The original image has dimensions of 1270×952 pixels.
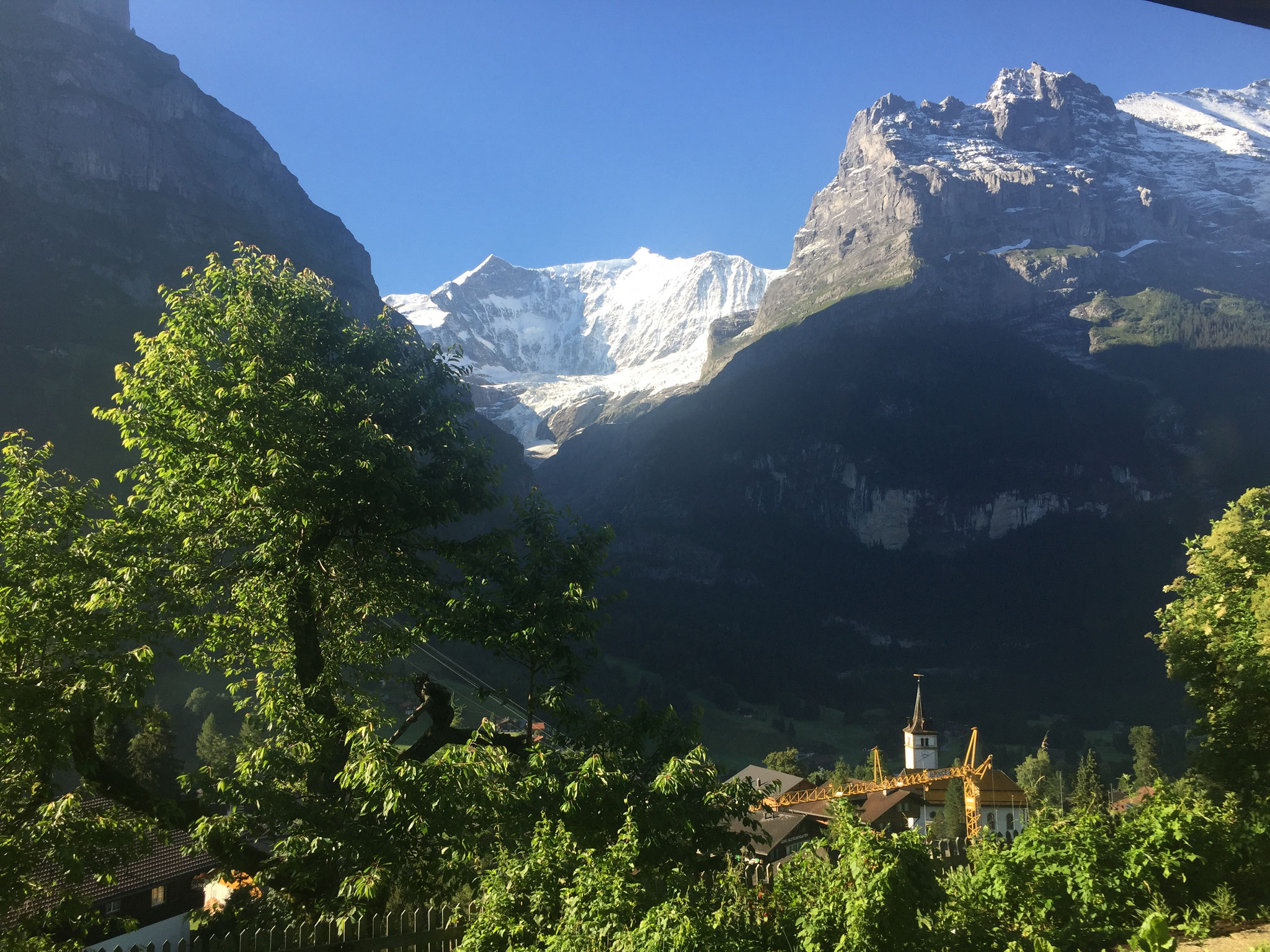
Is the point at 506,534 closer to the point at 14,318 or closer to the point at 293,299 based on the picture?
the point at 293,299

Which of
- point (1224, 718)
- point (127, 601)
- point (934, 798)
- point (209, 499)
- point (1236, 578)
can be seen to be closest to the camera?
point (127, 601)

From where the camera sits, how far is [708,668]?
169000 mm

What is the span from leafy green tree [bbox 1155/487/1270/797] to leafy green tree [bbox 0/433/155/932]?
63.6ft

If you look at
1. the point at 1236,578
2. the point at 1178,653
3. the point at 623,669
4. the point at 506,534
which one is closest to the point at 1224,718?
the point at 1178,653

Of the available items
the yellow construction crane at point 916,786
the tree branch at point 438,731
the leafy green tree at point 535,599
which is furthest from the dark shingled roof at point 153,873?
the yellow construction crane at point 916,786

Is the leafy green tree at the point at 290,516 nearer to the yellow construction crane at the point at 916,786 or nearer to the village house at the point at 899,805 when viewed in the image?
the village house at the point at 899,805

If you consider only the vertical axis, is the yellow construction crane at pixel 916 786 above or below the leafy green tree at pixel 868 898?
below

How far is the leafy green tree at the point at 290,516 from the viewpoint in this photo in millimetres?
9289

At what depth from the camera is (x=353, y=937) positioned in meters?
8.57

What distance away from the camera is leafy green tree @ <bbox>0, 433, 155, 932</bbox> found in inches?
311

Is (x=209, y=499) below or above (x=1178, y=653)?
above

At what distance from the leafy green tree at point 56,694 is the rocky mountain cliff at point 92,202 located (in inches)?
4713

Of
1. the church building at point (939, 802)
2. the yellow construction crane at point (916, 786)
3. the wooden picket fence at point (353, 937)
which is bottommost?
the church building at point (939, 802)

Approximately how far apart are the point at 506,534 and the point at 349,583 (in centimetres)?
233
